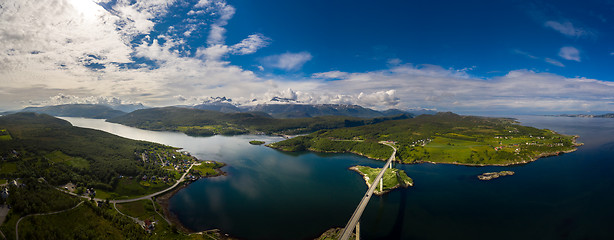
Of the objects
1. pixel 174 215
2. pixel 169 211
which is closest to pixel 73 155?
pixel 169 211

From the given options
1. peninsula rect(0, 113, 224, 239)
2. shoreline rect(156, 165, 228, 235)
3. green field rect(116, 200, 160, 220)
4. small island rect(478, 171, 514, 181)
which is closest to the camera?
peninsula rect(0, 113, 224, 239)

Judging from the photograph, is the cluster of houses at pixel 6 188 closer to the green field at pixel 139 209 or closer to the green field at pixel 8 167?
the green field at pixel 8 167

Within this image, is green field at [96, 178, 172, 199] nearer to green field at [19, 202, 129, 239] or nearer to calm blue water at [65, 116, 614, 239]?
calm blue water at [65, 116, 614, 239]

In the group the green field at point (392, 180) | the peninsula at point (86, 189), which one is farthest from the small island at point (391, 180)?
the peninsula at point (86, 189)

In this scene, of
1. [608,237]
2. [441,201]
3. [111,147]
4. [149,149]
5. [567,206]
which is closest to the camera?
[608,237]

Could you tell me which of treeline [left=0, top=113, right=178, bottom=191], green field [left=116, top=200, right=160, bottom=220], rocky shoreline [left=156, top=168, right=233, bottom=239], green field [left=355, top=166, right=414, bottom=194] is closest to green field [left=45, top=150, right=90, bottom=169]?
treeline [left=0, top=113, right=178, bottom=191]

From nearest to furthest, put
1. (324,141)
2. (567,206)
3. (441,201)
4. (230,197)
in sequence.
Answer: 1. (567,206)
2. (441,201)
3. (230,197)
4. (324,141)

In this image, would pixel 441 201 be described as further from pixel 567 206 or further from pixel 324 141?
pixel 324 141

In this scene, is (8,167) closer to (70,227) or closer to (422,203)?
(70,227)

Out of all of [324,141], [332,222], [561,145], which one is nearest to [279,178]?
[332,222]
